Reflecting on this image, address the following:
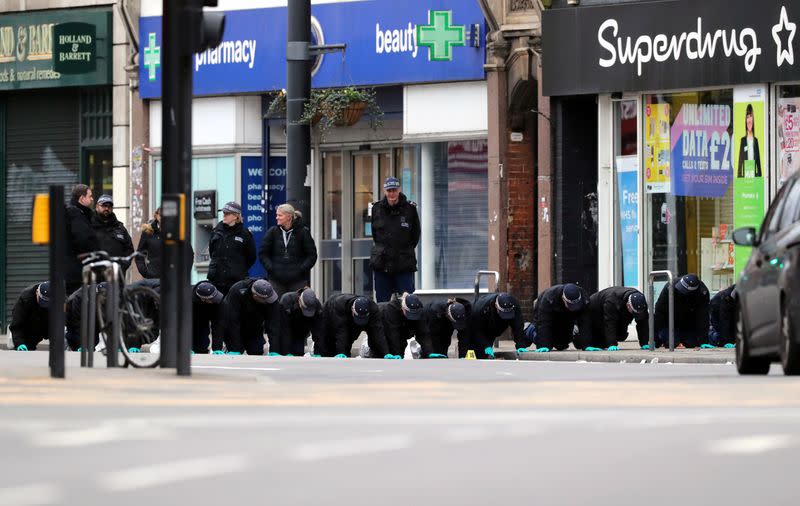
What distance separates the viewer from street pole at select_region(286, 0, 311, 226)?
27516 mm

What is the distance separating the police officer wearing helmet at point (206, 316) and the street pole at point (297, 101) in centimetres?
249

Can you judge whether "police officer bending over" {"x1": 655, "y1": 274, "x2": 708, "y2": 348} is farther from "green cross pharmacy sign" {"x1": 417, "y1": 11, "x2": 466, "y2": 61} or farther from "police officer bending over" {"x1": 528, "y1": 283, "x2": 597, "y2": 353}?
"green cross pharmacy sign" {"x1": 417, "y1": 11, "x2": 466, "y2": 61}

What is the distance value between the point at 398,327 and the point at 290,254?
1690 millimetres

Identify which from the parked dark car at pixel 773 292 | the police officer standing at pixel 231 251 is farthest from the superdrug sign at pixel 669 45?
the parked dark car at pixel 773 292

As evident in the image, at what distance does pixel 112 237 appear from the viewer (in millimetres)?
26297

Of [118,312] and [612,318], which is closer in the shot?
[118,312]

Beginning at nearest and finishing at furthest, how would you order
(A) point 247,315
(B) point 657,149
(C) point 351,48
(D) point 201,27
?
(D) point 201,27 → (A) point 247,315 → (B) point 657,149 → (C) point 351,48

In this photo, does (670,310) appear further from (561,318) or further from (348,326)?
(348,326)

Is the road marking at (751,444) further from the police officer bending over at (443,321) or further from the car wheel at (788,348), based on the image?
the police officer bending over at (443,321)

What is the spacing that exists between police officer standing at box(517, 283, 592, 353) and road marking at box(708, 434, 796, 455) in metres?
15.3

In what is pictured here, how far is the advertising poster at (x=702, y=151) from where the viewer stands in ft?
92.9

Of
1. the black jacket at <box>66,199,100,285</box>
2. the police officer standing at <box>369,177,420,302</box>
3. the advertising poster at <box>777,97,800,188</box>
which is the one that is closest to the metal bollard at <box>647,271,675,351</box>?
the police officer standing at <box>369,177,420,302</box>

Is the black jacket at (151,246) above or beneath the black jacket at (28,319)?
above

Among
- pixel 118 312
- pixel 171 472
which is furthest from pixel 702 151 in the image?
pixel 171 472
